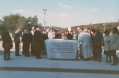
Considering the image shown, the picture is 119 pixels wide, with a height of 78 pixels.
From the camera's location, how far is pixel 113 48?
8.85 meters

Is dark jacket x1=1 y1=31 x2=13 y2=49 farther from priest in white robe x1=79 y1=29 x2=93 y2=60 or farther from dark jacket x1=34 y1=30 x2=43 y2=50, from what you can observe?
priest in white robe x1=79 y1=29 x2=93 y2=60

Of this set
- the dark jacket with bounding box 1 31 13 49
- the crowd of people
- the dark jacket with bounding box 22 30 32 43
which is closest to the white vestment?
the crowd of people

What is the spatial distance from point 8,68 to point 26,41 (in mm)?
4147

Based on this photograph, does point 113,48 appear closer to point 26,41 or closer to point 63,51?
point 63,51

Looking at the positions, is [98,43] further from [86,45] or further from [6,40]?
[6,40]

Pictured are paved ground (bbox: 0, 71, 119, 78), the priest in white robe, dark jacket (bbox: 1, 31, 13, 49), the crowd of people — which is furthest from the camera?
the priest in white robe

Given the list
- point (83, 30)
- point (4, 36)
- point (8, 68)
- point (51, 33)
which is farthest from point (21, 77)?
point (51, 33)

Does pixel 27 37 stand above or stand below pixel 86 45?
above

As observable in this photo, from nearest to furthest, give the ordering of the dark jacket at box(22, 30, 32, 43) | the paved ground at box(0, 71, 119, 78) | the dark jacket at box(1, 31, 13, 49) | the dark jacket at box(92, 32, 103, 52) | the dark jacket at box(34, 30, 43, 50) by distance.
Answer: the paved ground at box(0, 71, 119, 78) → the dark jacket at box(1, 31, 13, 49) → the dark jacket at box(92, 32, 103, 52) → the dark jacket at box(34, 30, 43, 50) → the dark jacket at box(22, 30, 32, 43)

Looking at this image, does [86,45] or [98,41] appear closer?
[98,41]

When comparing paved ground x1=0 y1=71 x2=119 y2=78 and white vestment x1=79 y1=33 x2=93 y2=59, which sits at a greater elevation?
white vestment x1=79 y1=33 x2=93 y2=59

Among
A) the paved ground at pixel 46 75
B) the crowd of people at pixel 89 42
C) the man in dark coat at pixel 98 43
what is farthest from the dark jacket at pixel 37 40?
the paved ground at pixel 46 75

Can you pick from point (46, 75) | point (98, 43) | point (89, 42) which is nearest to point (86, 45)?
point (89, 42)

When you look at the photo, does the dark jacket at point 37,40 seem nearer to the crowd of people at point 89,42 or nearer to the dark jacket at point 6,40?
the crowd of people at point 89,42
